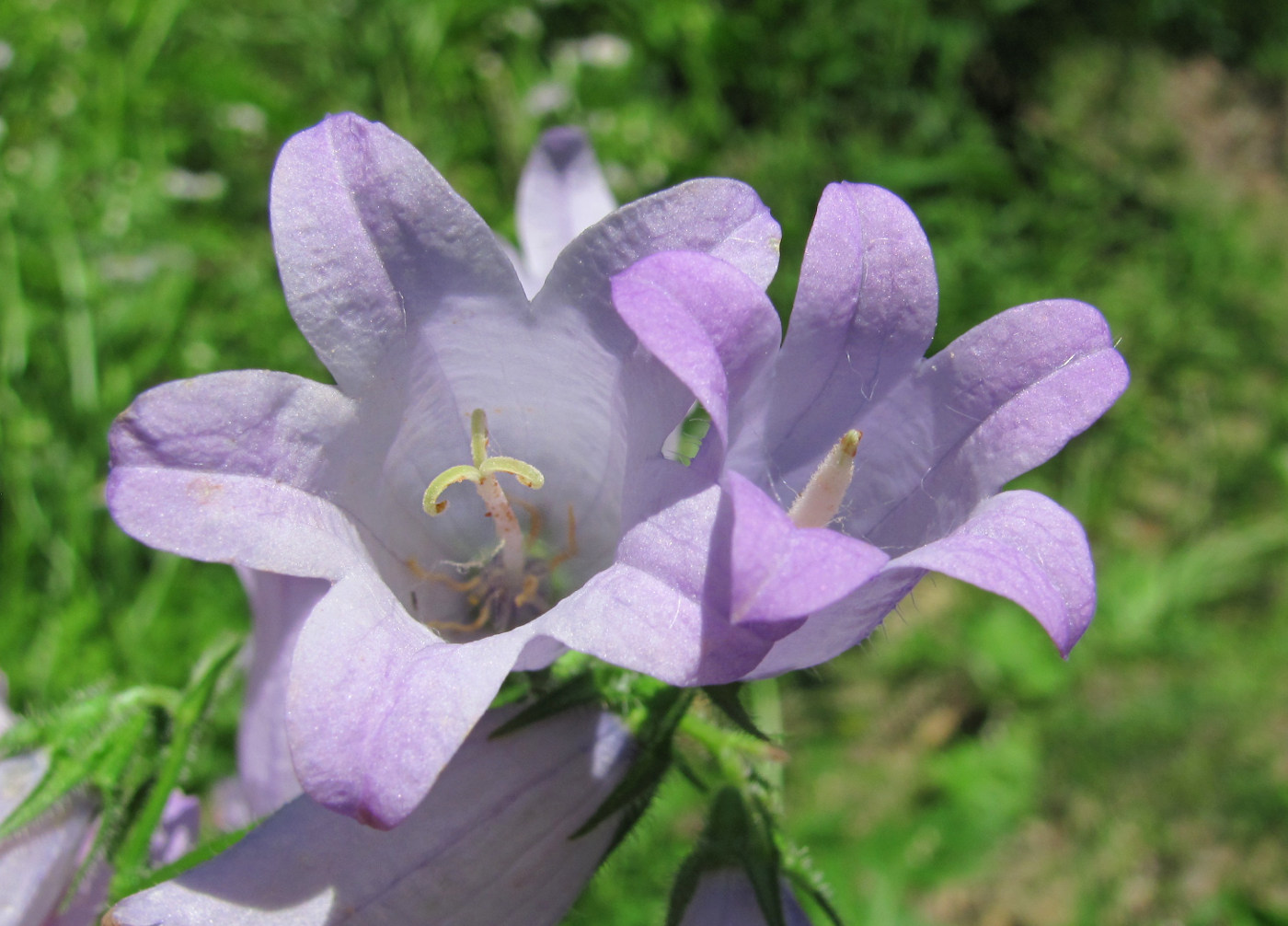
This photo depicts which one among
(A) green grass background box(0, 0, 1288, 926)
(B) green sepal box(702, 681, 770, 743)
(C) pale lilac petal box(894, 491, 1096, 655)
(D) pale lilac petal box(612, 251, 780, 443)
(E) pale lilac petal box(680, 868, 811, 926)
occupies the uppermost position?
(D) pale lilac petal box(612, 251, 780, 443)

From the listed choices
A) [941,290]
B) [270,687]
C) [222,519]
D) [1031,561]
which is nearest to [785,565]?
[1031,561]

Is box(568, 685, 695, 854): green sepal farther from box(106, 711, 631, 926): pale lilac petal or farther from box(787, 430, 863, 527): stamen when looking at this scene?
box(787, 430, 863, 527): stamen

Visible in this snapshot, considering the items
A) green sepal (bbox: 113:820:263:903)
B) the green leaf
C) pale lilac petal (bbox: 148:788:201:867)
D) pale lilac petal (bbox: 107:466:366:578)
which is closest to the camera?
pale lilac petal (bbox: 107:466:366:578)

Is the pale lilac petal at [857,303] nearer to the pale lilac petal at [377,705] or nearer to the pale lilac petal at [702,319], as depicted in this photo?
the pale lilac petal at [702,319]

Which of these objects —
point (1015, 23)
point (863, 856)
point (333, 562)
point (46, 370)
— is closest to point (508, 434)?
point (333, 562)

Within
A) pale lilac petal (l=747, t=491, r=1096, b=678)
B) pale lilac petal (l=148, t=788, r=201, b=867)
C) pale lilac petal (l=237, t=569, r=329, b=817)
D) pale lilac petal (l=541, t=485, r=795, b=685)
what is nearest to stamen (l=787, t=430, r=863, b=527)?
pale lilac petal (l=747, t=491, r=1096, b=678)

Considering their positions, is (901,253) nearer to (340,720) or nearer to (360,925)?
(340,720)

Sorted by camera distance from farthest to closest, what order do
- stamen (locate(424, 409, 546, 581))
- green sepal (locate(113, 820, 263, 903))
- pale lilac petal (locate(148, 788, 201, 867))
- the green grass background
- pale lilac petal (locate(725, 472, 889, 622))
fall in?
the green grass background → pale lilac petal (locate(148, 788, 201, 867)) → stamen (locate(424, 409, 546, 581)) → green sepal (locate(113, 820, 263, 903)) → pale lilac petal (locate(725, 472, 889, 622))
